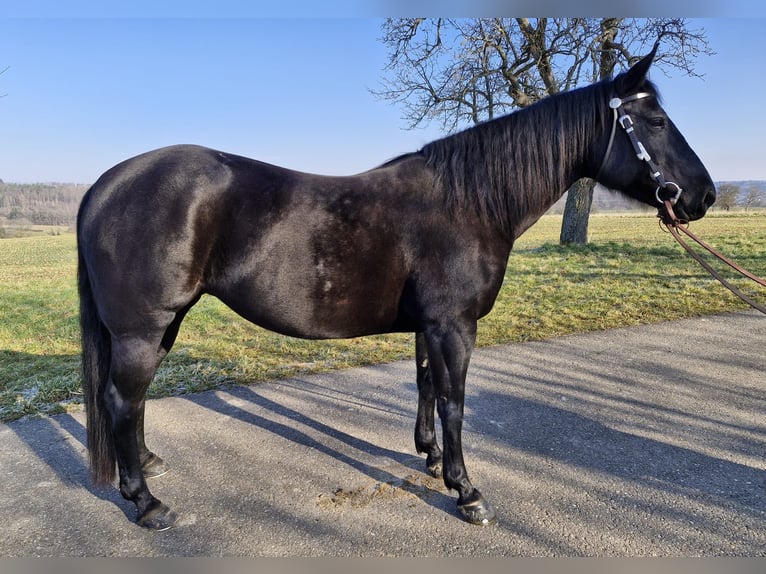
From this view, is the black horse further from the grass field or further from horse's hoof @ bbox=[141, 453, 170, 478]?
the grass field

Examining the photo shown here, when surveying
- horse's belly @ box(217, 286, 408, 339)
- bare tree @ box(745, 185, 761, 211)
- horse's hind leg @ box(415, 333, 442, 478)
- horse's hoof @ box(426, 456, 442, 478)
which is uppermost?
bare tree @ box(745, 185, 761, 211)

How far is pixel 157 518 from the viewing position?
246 centimetres

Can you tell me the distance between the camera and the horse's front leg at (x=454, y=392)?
99.1 inches

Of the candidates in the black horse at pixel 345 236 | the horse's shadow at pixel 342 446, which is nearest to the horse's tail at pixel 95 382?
the black horse at pixel 345 236

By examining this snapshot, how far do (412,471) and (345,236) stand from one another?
1612 mm

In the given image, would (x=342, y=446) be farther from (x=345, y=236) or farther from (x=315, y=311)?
(x=345, y=236)

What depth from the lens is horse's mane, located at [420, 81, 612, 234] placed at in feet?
8.61

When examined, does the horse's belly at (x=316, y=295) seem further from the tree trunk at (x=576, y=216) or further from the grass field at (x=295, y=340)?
the tree trunk at (x=576, y=216)

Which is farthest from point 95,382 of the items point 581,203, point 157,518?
point 581,203

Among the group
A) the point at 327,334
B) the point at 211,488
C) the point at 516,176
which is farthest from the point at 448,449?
the point at 516,176

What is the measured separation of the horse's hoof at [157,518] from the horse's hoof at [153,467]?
49cm

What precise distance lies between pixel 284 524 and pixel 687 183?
9.36 feet

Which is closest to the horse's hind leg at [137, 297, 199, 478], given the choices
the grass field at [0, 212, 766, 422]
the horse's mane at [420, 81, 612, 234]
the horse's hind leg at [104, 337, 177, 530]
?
the horse's hind leg at [104, 337, 177, 530]

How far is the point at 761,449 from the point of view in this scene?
313 centimetres
